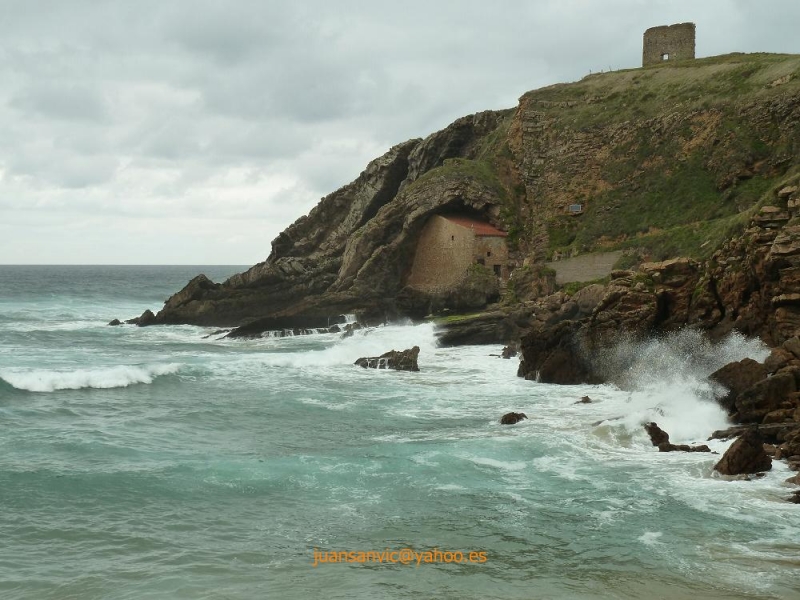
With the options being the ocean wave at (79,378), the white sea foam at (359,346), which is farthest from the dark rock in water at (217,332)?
the ocean wave at (79,378)

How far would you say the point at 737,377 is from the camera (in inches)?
907

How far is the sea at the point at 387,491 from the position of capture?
13.3 m

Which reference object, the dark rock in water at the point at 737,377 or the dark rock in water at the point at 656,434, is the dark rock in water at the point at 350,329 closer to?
the dark rock in water at the point at 737,377

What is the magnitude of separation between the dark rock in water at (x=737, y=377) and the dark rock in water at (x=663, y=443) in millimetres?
2725

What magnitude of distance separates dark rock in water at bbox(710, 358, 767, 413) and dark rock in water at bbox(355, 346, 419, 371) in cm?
1404

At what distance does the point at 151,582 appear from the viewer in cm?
1326

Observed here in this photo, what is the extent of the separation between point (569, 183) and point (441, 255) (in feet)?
29.2

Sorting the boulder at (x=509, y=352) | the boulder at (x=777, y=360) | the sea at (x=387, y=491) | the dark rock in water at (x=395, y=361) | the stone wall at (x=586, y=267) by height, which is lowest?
the sea at (x=387, y=491)

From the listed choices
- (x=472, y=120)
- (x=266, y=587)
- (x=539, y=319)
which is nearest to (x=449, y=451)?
(x=266, y=587)

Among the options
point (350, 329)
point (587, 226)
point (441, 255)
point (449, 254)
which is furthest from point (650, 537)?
point (441, 255)

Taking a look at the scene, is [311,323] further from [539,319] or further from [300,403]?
[300,403]

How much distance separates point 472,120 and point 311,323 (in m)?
21.2

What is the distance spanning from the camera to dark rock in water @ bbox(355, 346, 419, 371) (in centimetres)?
3525

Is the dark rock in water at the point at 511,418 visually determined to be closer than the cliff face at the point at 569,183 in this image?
Yes
